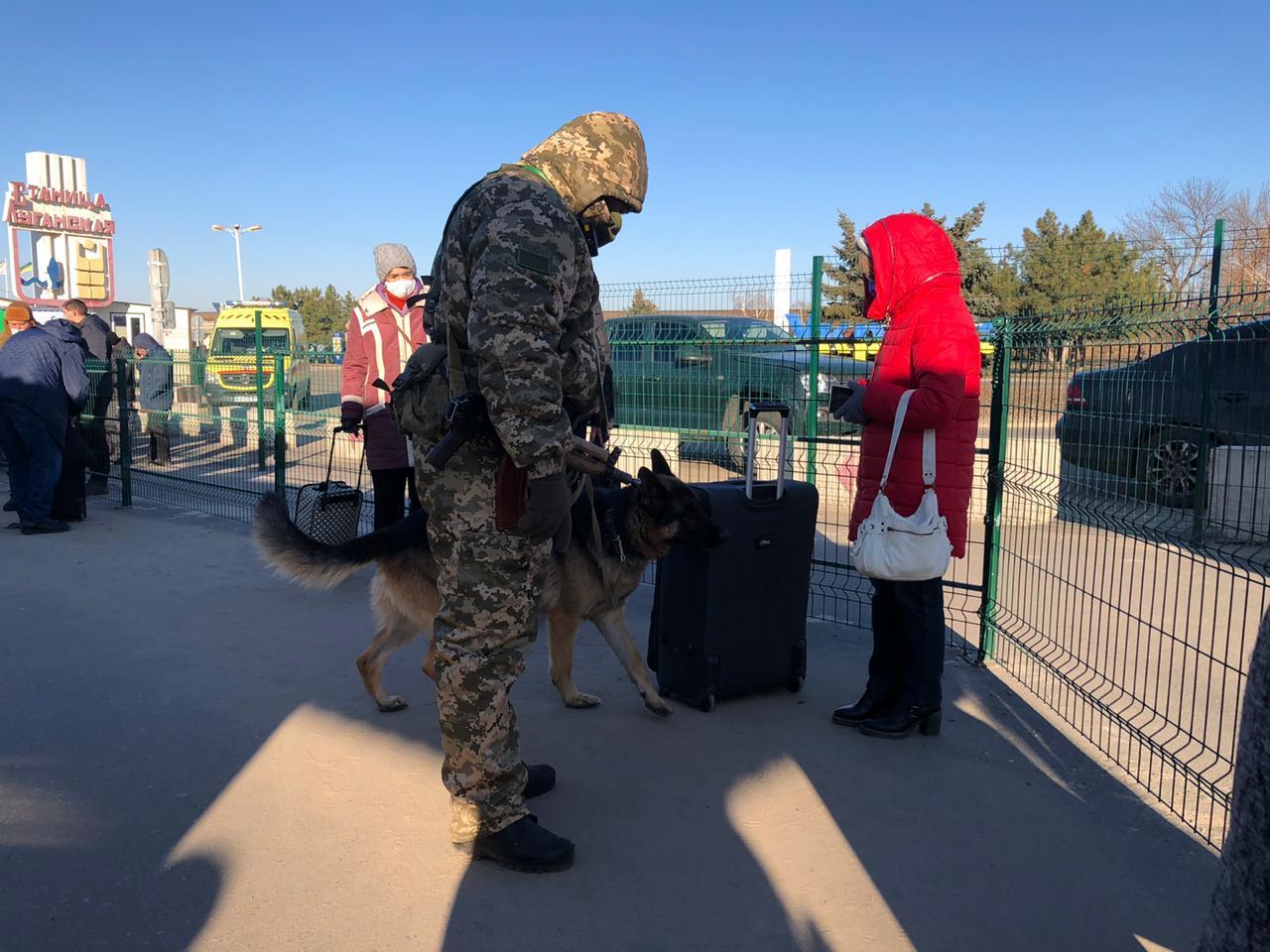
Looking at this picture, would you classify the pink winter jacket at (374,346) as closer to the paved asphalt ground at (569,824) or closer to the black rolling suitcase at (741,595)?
the paved asphalt ground at (569,824)

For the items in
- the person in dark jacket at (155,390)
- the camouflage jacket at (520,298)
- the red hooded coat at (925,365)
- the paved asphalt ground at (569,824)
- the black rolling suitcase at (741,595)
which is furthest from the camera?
the person in dark jacket at (155,390)

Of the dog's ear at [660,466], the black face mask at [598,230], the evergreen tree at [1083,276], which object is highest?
the evergreen tree at [1083,276]

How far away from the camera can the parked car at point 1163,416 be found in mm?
3598

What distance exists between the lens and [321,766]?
344 centimetres

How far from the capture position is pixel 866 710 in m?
3.83

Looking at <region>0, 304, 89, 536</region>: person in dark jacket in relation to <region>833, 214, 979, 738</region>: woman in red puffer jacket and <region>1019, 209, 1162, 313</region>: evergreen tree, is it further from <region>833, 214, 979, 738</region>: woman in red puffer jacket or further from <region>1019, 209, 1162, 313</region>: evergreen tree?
<region>1019, 209, 1162, 313</region>: evergreen tree

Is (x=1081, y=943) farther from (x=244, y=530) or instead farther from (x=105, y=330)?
(x=105, y=330)

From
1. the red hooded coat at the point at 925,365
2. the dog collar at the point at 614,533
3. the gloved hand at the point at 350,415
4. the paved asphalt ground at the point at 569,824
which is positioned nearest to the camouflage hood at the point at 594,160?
the red hooded coat at the point at 925,365

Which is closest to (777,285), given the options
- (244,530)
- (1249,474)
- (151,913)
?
(1249,474)

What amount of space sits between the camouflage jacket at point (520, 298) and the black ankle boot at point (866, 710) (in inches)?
77.3

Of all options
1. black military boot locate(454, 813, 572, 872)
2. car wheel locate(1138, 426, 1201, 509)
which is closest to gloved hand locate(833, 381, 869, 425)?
car wheel locate(1138, 426, 1201, 509)

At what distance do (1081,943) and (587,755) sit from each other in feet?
5.79

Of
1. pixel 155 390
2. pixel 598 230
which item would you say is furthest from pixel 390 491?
pixel 155 390

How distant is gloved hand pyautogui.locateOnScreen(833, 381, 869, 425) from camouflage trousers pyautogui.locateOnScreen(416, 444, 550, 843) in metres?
1.47
